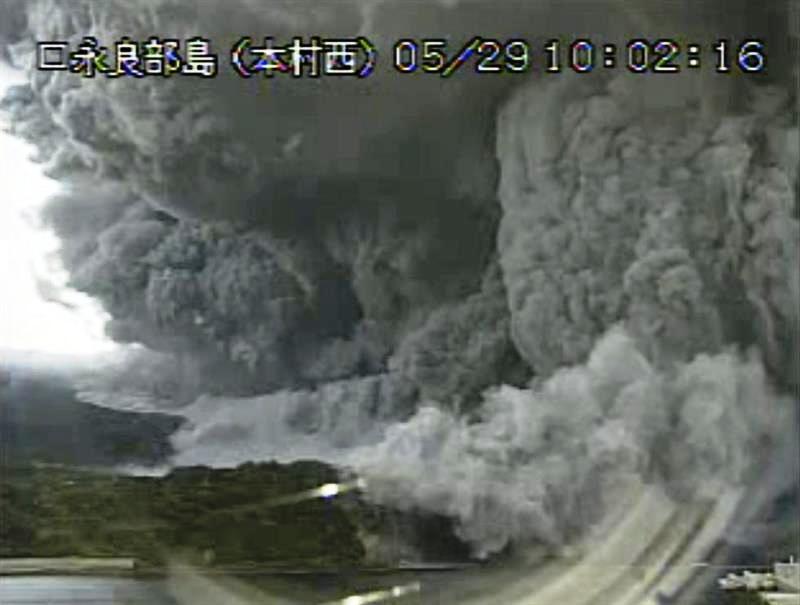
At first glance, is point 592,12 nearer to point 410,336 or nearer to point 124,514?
point 410,336

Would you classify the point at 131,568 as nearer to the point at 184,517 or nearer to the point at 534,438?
the point at 184,517

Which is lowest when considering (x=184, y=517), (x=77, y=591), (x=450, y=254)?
(x=77, y=591)

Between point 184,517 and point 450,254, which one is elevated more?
point 450,254

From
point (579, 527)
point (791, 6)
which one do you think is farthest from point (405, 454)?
point (791, 6)

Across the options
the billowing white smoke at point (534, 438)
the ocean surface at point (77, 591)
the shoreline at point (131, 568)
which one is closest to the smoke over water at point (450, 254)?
the billowing white smoke at point (534, 438)

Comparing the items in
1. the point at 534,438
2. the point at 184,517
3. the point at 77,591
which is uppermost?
the point at 534,438

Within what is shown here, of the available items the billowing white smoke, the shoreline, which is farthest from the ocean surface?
the billowing white smoke

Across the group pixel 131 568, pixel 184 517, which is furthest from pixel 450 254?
pixel 131 568

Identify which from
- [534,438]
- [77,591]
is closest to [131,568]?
[77,591]

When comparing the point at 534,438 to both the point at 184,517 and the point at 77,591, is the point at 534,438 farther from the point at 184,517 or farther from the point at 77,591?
the point at 77,591
